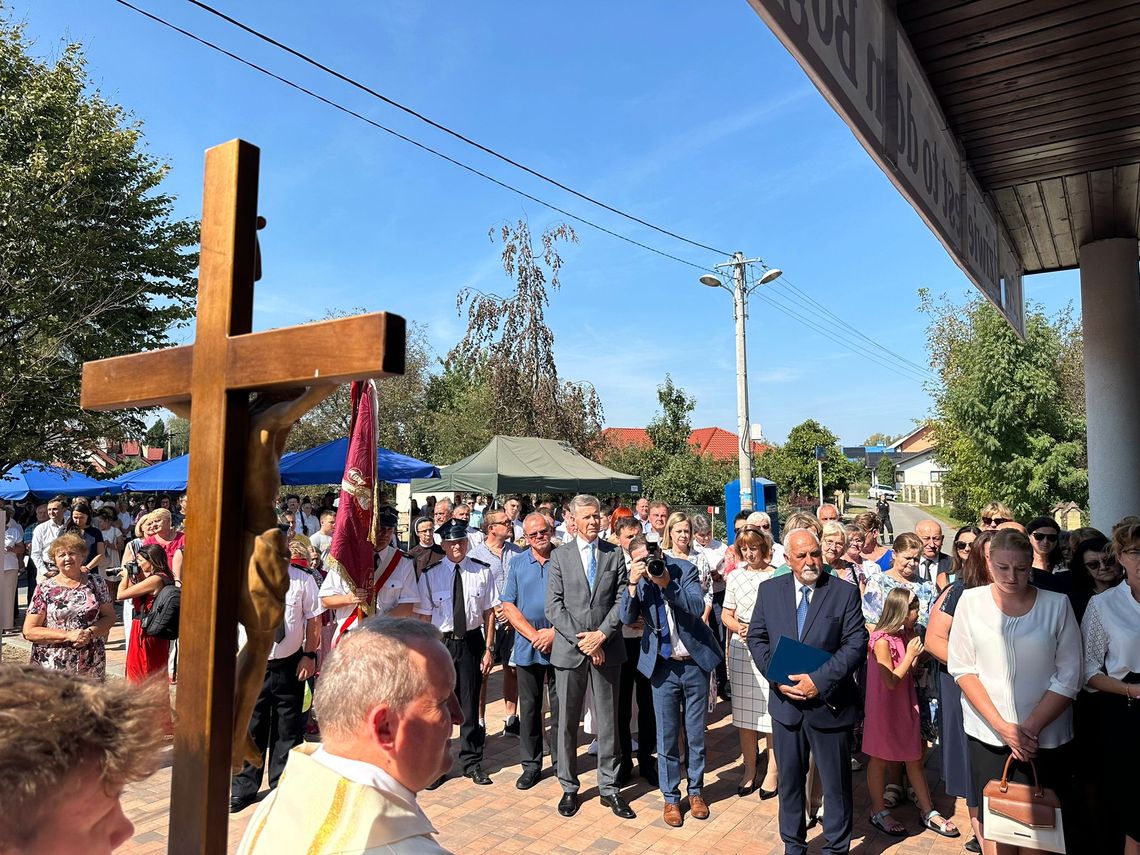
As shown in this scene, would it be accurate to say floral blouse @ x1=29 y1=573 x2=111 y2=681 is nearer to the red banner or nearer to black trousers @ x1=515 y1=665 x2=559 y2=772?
the red banner

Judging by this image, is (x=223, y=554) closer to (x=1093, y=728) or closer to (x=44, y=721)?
(x=44, y=721)

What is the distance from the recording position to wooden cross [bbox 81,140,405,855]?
1.36m

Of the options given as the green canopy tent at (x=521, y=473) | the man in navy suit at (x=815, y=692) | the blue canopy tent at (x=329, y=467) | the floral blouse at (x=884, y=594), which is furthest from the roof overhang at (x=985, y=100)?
the green canopy tent at (x=521, y=473)

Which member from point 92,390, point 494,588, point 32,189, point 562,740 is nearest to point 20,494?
point 32,189

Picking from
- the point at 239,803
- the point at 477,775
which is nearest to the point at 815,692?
the point at 477,775

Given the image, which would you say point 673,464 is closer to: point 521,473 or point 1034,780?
point 521,473

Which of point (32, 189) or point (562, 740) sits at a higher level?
point (32, 189)

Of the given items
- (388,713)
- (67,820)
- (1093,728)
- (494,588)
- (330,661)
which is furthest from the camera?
(494,588)

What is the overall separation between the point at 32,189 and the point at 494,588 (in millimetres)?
9857

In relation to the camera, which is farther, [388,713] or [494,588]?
[494,588]

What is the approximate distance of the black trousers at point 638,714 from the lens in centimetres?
578

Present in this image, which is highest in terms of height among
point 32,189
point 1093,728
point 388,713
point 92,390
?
point 32,189

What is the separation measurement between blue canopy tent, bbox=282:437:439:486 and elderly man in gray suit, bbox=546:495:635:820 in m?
5.43

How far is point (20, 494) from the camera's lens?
57.3ft
